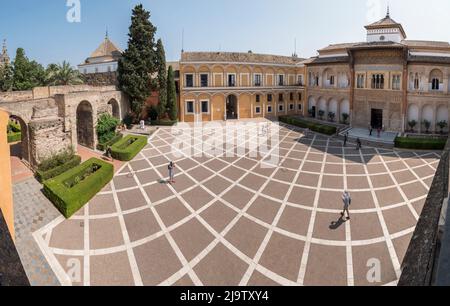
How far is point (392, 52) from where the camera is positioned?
115 feet

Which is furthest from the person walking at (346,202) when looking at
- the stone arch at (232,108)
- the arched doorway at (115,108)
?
the stone arch at (232,108)

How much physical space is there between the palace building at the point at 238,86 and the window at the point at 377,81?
17252mm

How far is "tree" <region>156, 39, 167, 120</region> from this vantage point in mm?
41250

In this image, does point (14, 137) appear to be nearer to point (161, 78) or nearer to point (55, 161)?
point (55, 161)

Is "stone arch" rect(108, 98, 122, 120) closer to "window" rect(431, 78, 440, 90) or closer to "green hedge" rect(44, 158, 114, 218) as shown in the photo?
"green hedge" rect(44, 158, 114, 218)

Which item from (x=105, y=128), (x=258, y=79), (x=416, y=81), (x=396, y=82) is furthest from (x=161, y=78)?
(x=416, y=81)

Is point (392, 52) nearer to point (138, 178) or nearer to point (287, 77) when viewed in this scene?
point (287, 77)

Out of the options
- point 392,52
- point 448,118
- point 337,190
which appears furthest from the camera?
point 392,52

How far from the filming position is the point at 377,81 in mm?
36781

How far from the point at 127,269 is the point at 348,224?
11.2m

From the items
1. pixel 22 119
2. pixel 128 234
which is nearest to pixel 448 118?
pixel 128 234

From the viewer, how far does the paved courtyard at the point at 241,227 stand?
11953mm

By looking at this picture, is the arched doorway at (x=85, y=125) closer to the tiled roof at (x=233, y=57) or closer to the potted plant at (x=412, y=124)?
the tiled roof at (x=233, y=57)

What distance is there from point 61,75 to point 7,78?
743cm
